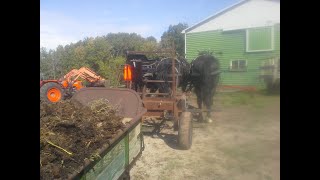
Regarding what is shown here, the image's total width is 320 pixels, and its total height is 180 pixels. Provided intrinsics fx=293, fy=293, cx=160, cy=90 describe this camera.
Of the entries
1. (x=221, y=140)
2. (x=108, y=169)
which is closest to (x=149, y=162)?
(x=108, y=169)

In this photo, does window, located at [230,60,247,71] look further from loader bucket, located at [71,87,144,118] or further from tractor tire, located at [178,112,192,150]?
tractor tire, located at [178,112,192,150]

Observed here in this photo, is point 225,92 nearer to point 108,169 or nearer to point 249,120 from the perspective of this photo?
point 249,120

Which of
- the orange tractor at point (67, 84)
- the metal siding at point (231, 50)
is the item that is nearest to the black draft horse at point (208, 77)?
the metal siding at point (231, 50)

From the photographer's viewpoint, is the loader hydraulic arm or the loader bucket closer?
the loader bucket

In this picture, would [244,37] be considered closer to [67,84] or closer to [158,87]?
[158,87]

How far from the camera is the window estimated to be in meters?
0.72

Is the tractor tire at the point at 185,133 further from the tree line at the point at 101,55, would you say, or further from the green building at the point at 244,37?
the green building at the point at 244,37

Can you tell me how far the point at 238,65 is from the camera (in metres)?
0.75

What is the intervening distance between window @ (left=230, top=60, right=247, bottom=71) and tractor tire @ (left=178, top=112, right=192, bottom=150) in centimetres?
270

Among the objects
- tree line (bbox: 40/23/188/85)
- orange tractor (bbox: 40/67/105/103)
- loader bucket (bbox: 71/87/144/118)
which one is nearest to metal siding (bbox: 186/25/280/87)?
loader bucket (bbox: 71/87/144/118)

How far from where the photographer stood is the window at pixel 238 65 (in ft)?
2.35
